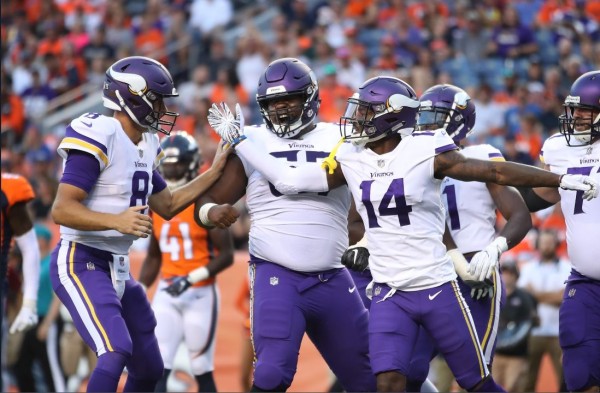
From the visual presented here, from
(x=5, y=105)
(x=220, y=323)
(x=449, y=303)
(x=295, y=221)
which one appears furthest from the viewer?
(x=5, y=105)

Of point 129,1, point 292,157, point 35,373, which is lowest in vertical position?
point 35,373

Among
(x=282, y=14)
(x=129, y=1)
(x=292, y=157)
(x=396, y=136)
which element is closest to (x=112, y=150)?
(x=292, y=157)

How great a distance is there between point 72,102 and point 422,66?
5179mm

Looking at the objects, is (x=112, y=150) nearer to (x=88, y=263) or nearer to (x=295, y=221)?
Answer: (x=88, y=263)

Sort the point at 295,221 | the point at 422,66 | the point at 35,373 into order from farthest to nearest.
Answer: the point at 422,66 → the point at 35,373 → the point at 295,221

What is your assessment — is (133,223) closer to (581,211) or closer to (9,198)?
(9,198)

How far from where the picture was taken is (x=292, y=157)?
5895mm

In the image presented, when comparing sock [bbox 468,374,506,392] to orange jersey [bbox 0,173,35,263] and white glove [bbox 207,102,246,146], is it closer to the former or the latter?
white glove [bbox 207,102,246,146]

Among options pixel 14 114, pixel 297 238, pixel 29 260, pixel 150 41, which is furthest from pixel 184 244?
pixel 150 41

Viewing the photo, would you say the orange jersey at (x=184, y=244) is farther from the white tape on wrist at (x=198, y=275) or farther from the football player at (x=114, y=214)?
the football player at (x=114, y=214)

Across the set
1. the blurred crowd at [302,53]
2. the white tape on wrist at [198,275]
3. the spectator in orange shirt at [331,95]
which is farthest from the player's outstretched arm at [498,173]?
the spectator in orange shirt at [331,95]

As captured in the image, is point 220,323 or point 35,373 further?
point 35,373

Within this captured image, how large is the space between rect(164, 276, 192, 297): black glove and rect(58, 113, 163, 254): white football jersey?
6.02ft

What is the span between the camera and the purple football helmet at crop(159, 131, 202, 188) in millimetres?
7930
